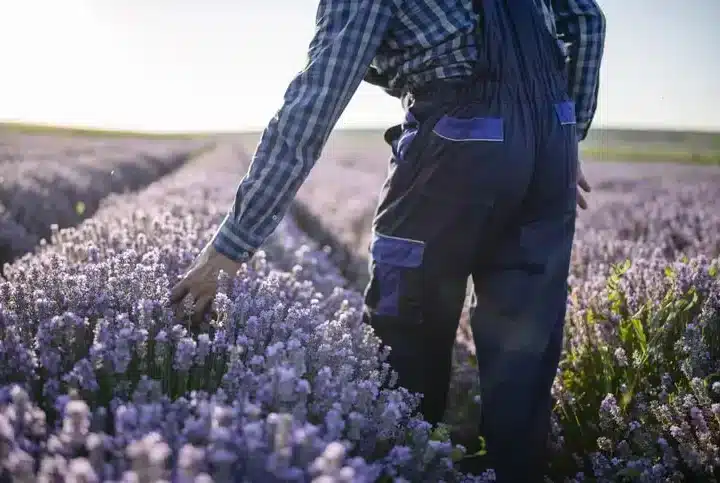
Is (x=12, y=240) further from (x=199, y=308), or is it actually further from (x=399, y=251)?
(x=399, y=251)

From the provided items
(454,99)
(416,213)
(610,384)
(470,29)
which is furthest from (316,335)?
(610,384)

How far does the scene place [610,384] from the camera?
2939mm

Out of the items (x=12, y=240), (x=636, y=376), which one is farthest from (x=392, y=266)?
(x=12, y=240)

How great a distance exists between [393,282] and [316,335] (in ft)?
1.31

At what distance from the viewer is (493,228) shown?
2209mm

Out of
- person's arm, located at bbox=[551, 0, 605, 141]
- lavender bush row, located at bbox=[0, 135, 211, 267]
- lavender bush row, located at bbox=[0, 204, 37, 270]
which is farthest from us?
lavender bush row, located at bbox=[0, 135, 211, 267]

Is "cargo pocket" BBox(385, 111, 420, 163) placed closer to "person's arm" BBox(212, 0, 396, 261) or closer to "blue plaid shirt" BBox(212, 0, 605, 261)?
"blue plaid shirt" BBox(212, 0, 605, 261)

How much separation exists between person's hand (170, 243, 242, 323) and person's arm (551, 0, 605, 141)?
1694 millimetres

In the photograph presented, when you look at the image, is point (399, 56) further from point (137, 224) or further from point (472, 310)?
point (137, 224)

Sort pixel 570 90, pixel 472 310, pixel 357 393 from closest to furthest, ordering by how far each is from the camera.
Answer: pixel 357 393 → pixel 472 310 → pixel 570 90

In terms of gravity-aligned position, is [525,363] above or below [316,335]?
below

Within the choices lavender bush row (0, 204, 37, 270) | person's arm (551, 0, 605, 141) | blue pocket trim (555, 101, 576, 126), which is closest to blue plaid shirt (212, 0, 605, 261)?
blue pocket trim (555, 101, 576, 126)

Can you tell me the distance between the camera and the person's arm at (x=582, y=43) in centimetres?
274

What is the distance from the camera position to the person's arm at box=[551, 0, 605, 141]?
108 inches
